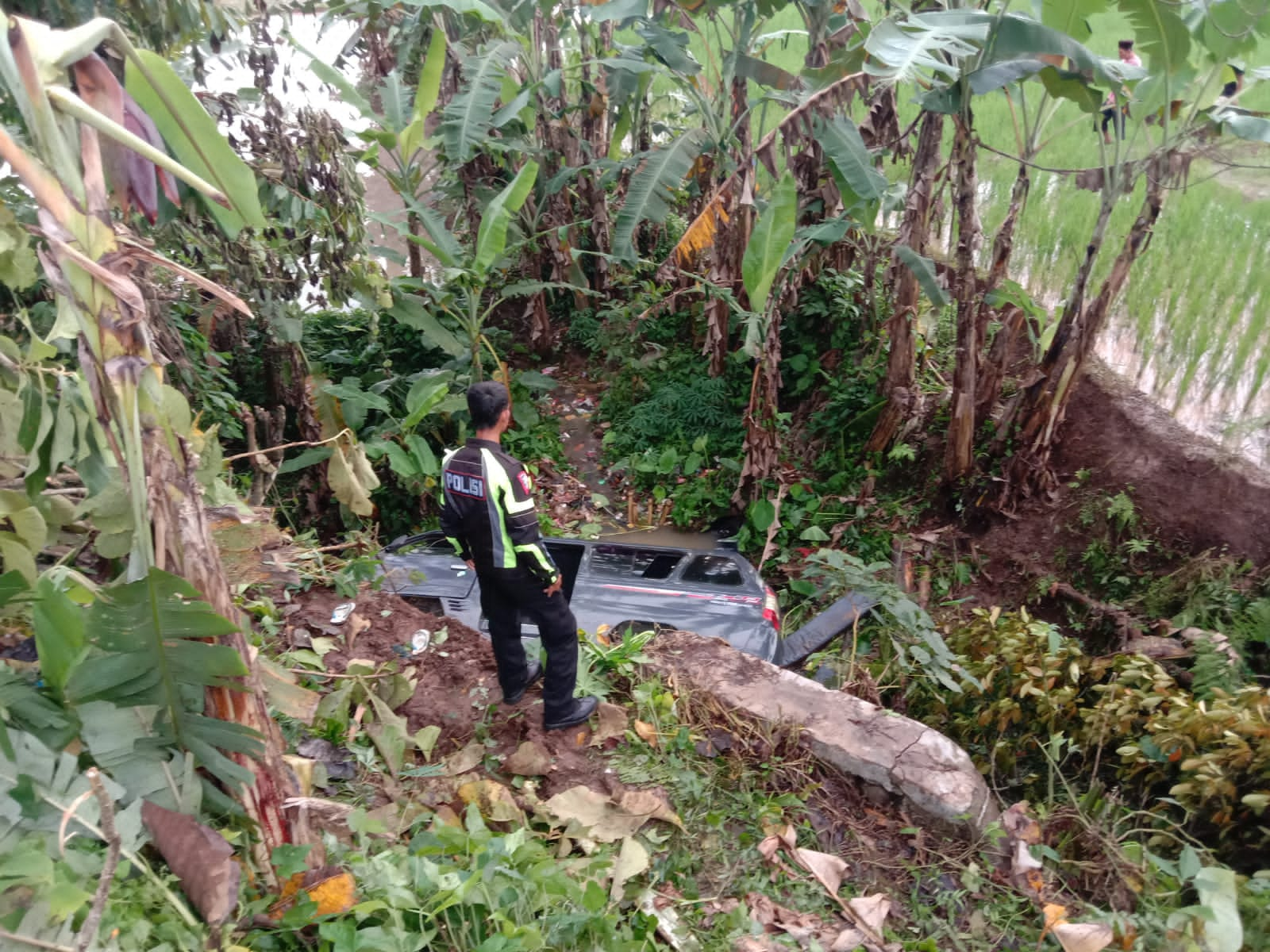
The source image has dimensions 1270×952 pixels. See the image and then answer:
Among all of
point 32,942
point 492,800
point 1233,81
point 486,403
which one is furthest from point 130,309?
point 1233,81

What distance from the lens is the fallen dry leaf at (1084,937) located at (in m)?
2.24

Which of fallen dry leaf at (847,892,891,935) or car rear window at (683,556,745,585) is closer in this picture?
fallen dry leaf at (847,892,891,935)

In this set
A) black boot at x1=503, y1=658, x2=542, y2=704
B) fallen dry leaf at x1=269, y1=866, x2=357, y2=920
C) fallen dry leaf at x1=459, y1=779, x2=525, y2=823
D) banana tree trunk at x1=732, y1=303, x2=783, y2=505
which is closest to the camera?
fallen dry leaf at x1=269, y1=866, x2=357, y2=920

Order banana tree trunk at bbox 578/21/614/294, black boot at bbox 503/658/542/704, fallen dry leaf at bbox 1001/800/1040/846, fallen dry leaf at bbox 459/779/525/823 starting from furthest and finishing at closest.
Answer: banana tree trunk at bbox 578/21/614/294, black boot at bbox 503/658/542/704, fallen dry leaf at bbox 1001/800/1040/846, fallen dry leaf at bbox 459/779/525/823

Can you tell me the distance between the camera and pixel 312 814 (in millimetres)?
1990

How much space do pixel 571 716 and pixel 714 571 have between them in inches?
60.8

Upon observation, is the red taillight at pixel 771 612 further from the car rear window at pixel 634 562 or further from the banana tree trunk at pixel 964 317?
the banana tree trunk at pixel 964 317

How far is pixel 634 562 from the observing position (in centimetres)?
442

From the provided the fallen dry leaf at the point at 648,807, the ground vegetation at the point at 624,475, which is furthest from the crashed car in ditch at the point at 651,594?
the fallen dry leaf at the point at 648,807

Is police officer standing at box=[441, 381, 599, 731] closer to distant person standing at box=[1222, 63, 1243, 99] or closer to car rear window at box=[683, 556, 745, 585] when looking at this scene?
car rear window at box=[683, 556, 745, 585]

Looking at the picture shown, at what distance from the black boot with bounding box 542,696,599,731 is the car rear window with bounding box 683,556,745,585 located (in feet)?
4.31

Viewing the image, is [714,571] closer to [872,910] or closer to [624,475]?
[872,910]

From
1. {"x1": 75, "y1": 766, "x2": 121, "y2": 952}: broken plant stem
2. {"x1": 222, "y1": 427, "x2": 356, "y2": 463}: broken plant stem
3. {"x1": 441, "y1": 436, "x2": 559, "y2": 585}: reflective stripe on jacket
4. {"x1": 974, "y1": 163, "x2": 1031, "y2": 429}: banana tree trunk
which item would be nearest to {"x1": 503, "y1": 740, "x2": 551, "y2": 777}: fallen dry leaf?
{"x1": 441, "y1": 436, "x2": 559, "y2": 585}: reflective stripe on jacket

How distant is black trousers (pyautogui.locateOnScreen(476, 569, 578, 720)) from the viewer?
298 centimetres
